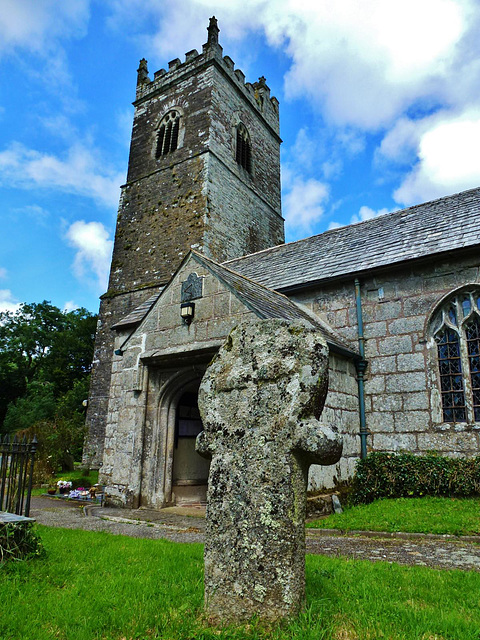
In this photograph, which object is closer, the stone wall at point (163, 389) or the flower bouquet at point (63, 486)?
the stone wall at point (163, 389)

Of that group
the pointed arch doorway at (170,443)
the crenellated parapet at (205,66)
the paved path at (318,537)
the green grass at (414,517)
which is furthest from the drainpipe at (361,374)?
the crenellated parapet at (205,66)

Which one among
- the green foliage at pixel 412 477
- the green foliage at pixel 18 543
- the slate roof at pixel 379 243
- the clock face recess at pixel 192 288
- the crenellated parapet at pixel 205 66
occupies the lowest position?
the green foliage at pixel 18 543

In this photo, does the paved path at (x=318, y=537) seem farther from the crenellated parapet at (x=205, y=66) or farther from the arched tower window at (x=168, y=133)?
the crenellated parapet at (x=205, y=66)

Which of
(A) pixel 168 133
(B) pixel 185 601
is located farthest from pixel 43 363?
(B) pixel 185 601

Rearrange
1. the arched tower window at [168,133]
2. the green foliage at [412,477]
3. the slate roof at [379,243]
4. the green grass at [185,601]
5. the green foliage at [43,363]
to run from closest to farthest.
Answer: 1. the green grass at [185,601]
2. the green foliage at [412,477]
3. the slate roof at [379,243]
4. the arched tower window at [168,133]
5. the green foliage at [43,363]

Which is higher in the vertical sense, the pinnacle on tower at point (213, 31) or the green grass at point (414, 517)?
the pinnacle on tower at point (213, 31)

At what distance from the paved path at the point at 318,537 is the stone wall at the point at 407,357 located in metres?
3.22

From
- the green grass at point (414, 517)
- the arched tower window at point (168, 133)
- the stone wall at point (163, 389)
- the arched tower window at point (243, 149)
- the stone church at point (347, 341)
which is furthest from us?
the arched tower window at point (243, 149)

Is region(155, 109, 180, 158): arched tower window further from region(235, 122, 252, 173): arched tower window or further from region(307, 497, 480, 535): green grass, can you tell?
region(307, 497, 480, 535): green grass

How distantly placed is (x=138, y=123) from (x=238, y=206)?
7533mm

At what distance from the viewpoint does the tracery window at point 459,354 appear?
8812mm

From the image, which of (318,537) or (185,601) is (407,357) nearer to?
(318,537)

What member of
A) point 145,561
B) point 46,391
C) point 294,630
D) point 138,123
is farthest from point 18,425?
point 294,630

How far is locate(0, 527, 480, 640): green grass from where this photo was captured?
8.68 ft
